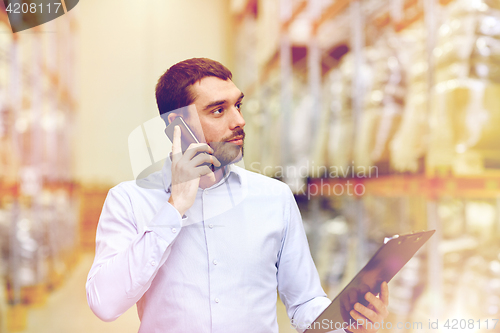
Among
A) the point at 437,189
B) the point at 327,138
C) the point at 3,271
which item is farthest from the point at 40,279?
the point at 437,189

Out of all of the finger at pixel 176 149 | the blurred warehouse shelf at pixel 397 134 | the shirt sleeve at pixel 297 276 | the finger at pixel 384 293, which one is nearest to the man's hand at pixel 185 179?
the finger at pixel 176 149

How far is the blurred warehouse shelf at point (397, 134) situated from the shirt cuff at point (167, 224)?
2.71 feet

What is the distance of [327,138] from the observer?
1963 mm

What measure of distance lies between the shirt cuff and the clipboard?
0.90 ft

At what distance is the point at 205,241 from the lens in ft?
2.60

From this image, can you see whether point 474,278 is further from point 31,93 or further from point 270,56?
point 31,93

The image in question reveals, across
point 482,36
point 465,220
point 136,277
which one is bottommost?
point 465,220

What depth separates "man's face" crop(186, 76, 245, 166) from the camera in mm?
818

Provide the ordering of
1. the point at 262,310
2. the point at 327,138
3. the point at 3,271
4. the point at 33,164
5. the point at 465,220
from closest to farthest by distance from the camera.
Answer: the point at 262,310
the point at 465,220
the point at 327,138
the point at 3,271
the point at 33,164

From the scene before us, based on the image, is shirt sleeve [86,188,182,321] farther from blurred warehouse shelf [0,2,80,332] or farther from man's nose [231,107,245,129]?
blurred warehouse shelf [0,2,80,332]

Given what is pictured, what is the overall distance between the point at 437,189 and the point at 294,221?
1.79 ft

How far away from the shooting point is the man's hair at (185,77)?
82 centimetres

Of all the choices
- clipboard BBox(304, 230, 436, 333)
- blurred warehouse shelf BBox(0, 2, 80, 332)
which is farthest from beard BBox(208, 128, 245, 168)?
blurred warehouse shelf BBox(0, 2, 80, 332)

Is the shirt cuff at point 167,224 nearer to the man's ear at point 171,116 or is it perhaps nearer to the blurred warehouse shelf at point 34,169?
the man's ear at point 171,116
